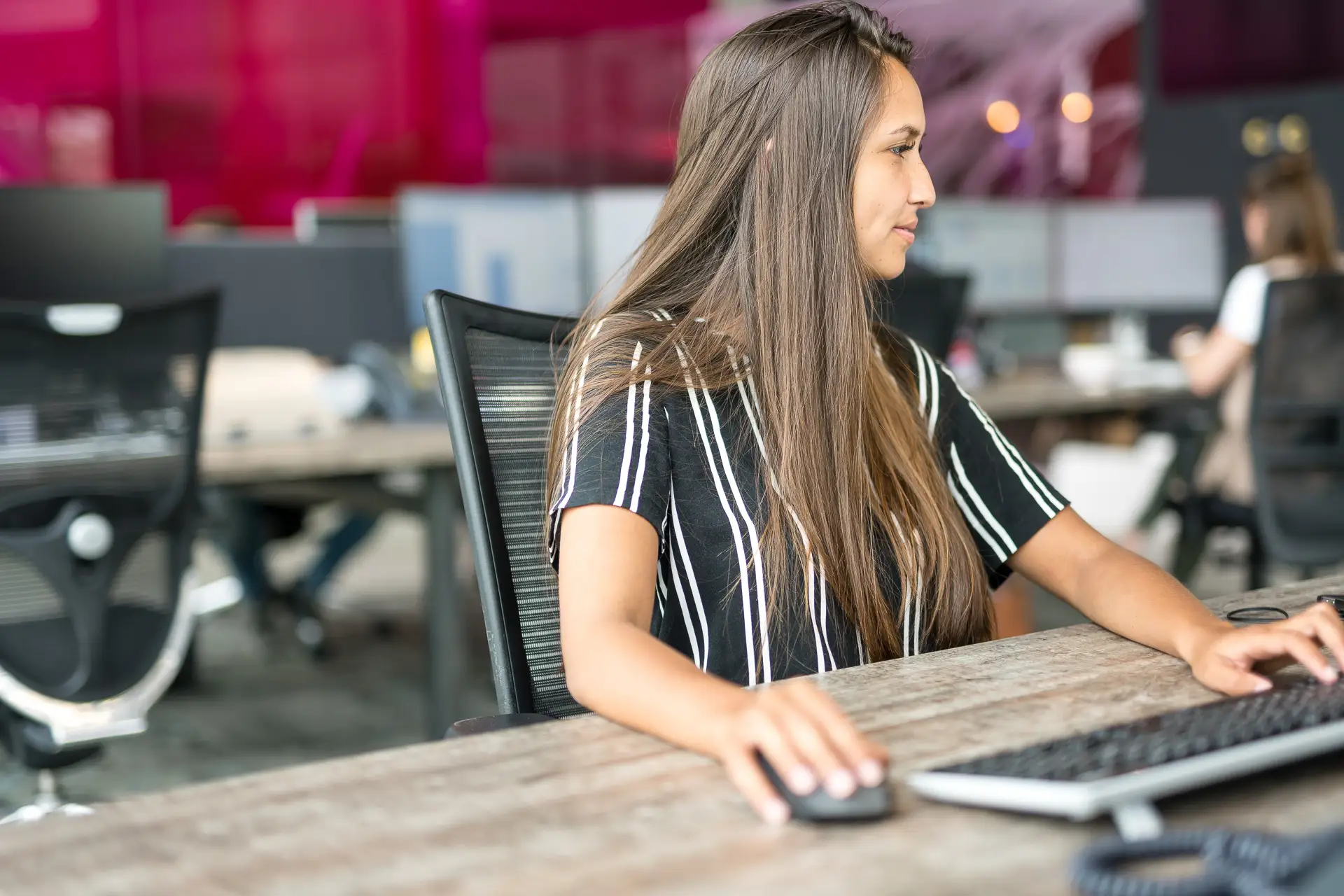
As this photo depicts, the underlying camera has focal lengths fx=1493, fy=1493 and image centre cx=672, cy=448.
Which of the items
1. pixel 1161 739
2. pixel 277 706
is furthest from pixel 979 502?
pixel 277 706

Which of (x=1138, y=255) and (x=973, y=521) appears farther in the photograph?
(x=1138, y=255)

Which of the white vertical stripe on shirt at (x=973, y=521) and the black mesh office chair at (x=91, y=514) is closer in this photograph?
the white vertical stripe on shirt at (x=973, y=521)

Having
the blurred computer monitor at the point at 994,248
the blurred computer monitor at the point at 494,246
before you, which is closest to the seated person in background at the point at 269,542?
the blurred computer monitor at the point at 494,246

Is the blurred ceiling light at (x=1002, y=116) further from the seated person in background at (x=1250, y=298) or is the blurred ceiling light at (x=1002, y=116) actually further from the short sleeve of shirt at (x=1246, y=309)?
the short sleeve of shirt at (x=1246, y=309)

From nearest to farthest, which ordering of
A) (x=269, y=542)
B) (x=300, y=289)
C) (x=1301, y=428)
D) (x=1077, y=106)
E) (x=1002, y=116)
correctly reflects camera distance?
(x=1301, y=428)
(x=300, y=289)
(x=269, y=542)
(x=1077, y=106)
(x=1002, y=116)

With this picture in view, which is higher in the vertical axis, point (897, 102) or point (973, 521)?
point (897, 102)

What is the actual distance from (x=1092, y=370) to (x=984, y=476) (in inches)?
111

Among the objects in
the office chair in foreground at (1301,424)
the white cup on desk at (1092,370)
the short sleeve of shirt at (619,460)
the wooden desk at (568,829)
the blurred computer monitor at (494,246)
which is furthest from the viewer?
the white cup on desk at (1092,370)

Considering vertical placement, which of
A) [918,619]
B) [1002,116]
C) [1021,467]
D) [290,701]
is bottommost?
[290,701]

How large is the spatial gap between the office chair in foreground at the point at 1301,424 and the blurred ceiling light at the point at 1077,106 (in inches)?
198

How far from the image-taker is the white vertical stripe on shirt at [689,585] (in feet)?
3.76

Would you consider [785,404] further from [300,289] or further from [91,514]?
[300,289]

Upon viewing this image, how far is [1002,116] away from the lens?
26.9 ft

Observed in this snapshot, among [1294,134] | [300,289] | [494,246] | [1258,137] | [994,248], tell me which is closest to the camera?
[494,246]
